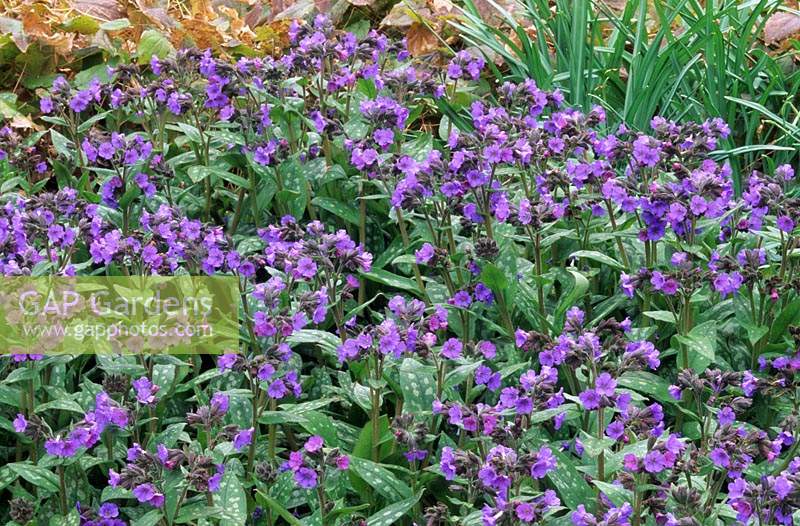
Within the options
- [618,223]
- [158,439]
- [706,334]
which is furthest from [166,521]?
[618,223]

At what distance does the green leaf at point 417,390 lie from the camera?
254 cm

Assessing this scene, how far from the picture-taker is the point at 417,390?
2.56m

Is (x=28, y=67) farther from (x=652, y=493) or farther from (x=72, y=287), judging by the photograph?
(x=652, y=493)

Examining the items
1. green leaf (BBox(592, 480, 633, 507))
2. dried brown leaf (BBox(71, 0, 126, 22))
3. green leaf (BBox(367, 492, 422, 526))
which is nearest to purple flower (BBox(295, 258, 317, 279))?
green leaf (BBox(367, 492, 422, 526))

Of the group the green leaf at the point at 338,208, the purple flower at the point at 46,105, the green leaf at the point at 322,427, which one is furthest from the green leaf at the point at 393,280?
the purple flower at the point at 46,105

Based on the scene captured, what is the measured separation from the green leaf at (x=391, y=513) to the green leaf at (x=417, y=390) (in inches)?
11.9

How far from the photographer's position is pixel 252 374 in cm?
225

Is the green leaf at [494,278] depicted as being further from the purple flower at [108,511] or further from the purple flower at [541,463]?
the purple flower at [108,511]

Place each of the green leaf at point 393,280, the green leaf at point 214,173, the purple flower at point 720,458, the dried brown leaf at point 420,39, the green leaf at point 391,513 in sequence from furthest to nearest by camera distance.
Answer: the dried brown leaf at point 420,39 < the green leaf at point 214,173 < the green leaf at point 393,280 < the green leaf at point 391,513 < the purple flower at point 720,458

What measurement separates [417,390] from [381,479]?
290mm

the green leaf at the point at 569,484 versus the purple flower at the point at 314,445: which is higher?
the purple flower at the point at 314,445

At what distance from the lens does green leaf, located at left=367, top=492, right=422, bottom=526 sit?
2232 mm

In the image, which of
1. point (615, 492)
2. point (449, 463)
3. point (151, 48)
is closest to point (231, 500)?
point (449, 463)

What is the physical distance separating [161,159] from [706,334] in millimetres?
1680
